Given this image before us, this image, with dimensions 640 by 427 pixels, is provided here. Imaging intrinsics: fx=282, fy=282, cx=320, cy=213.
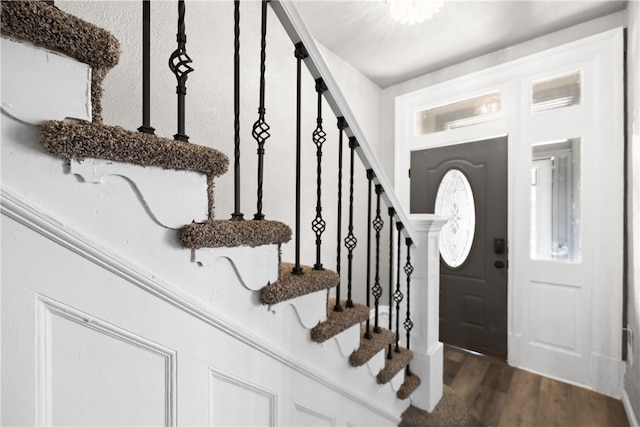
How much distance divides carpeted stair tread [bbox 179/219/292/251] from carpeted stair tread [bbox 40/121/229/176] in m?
0.13

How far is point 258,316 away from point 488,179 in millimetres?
2642

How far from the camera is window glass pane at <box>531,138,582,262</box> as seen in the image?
226 cm

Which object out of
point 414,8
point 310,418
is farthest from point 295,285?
point 414,8

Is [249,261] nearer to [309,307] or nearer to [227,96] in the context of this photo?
[309,307]

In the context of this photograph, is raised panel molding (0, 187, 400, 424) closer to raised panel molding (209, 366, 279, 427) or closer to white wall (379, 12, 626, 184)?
raised panel molding (209, 366, 279, 427)

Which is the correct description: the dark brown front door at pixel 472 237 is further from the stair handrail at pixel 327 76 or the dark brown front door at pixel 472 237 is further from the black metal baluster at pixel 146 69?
the black metal baluster at pixel 146 69

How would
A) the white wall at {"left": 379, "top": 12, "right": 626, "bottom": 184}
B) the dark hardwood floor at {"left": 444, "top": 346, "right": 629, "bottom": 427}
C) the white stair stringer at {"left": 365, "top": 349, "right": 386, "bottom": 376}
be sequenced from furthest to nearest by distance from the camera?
the white wall at {"left": 379, "top": 12, "right": 626, "bottom": 184}
the dark hardwood floor at {"left": 444, "top": 346, "right": 629, "bottom": 427}
the white stair stringer at {"left": 365, "top": 349, "right": 386, "bottom": 376}

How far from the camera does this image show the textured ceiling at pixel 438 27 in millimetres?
2094

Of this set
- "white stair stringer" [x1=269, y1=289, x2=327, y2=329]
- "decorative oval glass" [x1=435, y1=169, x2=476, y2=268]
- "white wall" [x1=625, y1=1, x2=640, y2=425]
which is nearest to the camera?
"white stair stringer" [x1=269, y1=289, x2=327, y2=329]

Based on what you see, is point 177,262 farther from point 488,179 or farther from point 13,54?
point 488,179

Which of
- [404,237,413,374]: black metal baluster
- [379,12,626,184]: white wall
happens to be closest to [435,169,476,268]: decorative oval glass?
[379,12,626,184]: white wall

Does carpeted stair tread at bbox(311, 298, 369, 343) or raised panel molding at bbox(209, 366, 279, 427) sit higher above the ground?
carpeted stair tread at bbox(311, 298, 369, 343)

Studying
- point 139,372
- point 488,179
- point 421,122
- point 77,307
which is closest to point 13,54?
point 77,307

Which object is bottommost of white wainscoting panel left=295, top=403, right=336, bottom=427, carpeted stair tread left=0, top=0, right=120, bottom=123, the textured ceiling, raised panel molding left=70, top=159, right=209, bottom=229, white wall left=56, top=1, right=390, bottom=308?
white wainscoting panel left=295, top=403, right=336, bottom=427
